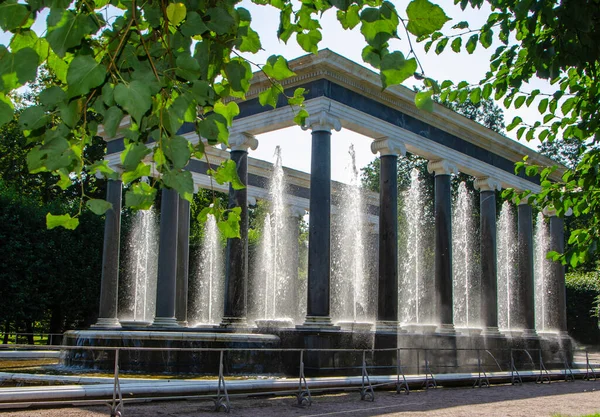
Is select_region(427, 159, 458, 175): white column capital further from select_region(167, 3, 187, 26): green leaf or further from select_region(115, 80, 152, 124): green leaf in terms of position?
select_region(115, 80, 152, 124): green leaf

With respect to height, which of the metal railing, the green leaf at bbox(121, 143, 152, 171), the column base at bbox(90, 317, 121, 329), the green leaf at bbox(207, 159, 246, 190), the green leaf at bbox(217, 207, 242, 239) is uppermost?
the green leaf at bbox(207, 159, 246, 190)

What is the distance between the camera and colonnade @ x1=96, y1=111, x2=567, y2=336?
35.4 meters

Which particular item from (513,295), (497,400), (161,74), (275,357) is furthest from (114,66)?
(513,295)

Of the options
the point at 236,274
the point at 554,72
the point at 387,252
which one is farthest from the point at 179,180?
the point at 236,274

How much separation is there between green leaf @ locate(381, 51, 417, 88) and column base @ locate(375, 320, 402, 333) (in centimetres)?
3216

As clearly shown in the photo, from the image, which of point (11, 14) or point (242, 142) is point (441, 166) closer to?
point (242, 142)

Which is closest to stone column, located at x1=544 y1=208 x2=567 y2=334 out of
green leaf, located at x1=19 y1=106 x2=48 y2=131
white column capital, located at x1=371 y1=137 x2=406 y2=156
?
white column capital, located at x1=371 y1=137 x2=406 y2=156

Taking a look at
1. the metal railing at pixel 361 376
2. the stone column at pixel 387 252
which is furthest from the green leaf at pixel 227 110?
the stone column at pixel 387 252

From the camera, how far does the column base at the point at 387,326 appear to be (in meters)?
37.3

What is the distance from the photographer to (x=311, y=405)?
2402 cm

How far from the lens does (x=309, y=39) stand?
7.66 m

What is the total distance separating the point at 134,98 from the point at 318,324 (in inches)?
1170

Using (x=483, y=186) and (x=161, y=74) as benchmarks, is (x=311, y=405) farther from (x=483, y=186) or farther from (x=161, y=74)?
(x=483, y=186)

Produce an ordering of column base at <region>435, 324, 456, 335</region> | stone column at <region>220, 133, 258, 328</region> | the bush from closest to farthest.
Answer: stone column at <region>220, 133, 258, 328</region> < column base at <region>435, 324, 456, 335</region> < the bush
